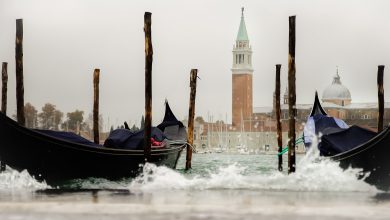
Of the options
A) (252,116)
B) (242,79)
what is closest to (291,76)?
(242,79)

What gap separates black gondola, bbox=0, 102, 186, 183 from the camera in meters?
12.6

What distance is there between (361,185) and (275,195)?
218 cm

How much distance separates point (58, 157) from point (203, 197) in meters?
3.31

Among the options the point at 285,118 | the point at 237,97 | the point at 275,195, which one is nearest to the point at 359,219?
the point at 275,195

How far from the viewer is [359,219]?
316 inches

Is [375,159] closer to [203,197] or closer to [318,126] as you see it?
[318,126]

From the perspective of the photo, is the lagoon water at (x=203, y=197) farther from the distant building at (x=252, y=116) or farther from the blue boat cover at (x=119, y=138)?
the distant building at (x=252, y=116)

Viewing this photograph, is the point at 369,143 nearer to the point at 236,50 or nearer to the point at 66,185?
the point at 66,185

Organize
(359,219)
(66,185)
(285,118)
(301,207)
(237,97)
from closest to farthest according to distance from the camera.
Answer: (359,219) < (301,207) < (66,185) < (237,97) < (285,118)

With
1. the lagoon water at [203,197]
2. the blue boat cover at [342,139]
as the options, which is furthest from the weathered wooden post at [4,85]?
the blue boat cover at [342,139]

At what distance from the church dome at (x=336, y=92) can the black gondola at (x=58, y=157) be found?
85.2 metres

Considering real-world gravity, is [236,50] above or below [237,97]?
above

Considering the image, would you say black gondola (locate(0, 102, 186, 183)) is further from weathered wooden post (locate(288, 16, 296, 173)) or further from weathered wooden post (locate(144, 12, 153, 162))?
weathered wooden post (locate(288, 16, 296, 173))

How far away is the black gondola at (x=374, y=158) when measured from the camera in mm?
12137
